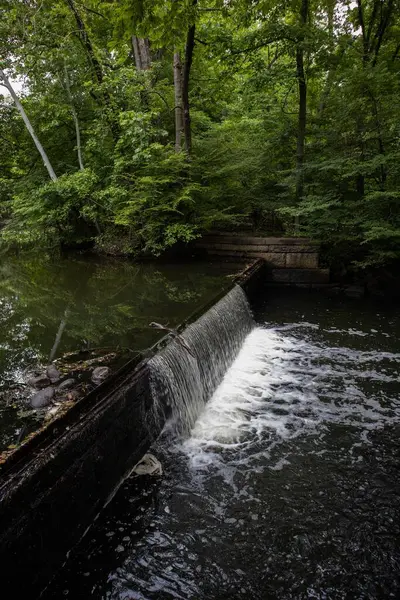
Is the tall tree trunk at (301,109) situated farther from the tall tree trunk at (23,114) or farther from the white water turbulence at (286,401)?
the tall tree trunk at (23,114)

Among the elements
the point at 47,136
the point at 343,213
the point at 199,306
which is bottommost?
the point at 199,306

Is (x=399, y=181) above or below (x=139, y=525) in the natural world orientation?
above

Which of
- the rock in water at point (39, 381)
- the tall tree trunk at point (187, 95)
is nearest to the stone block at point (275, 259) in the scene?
the tall tree trunk at point (187, 95)

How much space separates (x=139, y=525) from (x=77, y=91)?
12.2m

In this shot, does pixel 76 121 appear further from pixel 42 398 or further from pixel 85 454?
pixel 85 454

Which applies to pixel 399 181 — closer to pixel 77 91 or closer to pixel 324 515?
pixel 324 515

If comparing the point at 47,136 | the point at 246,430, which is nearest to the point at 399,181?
the point at 246,430

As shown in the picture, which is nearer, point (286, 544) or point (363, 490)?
point (286, 544)

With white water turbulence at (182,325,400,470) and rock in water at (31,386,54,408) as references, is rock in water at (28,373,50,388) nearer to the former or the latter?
rock in water at (31,386,54,408)

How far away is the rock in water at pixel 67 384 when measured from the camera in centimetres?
355

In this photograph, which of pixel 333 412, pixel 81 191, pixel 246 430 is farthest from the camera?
pixel 81 191

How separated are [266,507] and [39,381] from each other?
243 centimetres

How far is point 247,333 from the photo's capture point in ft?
24.6

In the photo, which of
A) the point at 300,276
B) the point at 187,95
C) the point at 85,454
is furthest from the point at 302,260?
the point at 85,454
